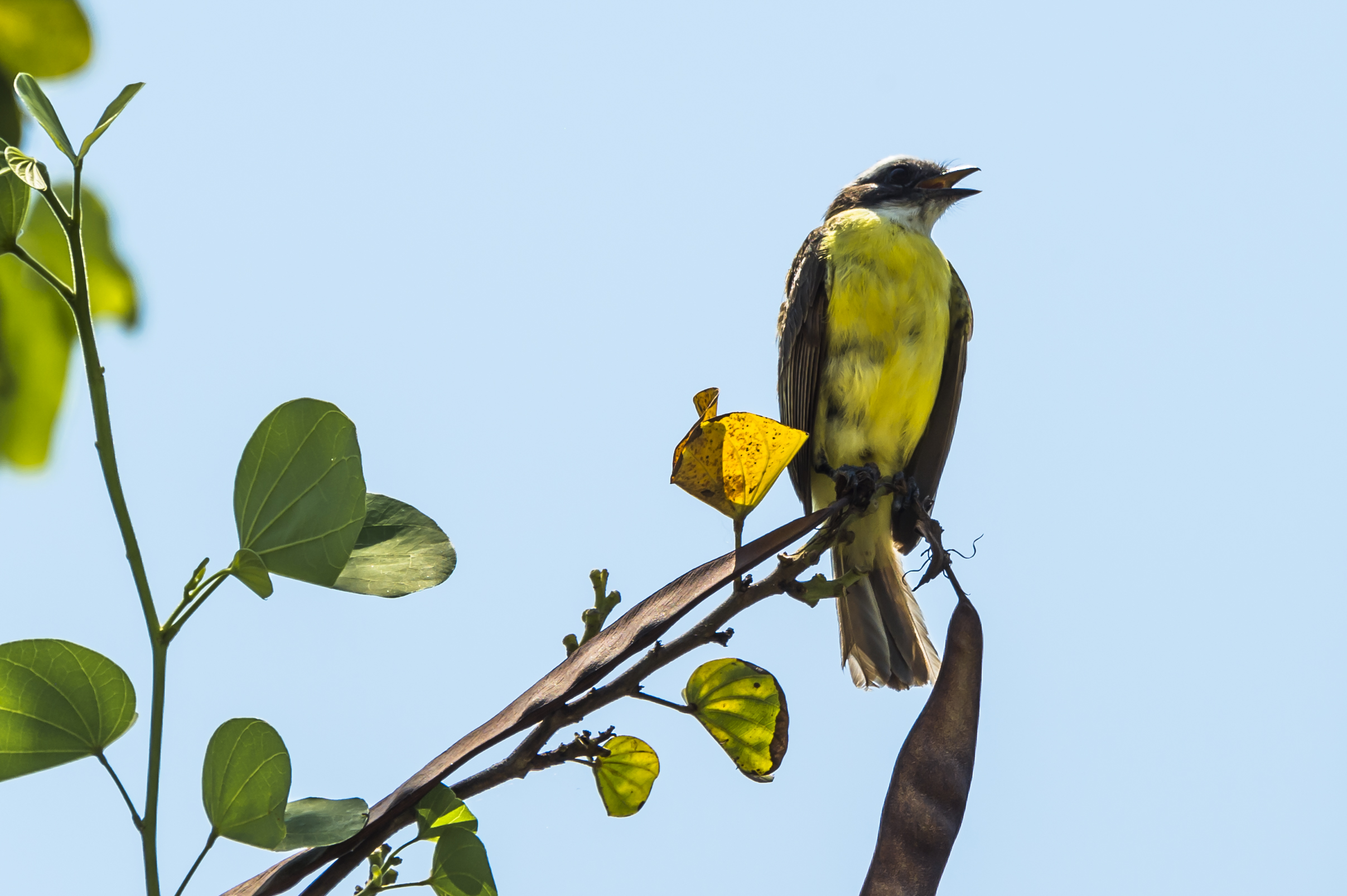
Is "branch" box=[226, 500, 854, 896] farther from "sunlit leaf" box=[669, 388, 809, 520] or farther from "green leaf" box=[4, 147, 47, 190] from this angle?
"green leaf" box=[4, 147, 47, 190]

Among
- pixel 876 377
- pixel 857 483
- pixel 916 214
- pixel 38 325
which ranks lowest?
pixel 38 325

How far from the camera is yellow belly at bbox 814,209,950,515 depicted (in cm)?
353

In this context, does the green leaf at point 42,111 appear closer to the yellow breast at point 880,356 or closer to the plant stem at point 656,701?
the plant stem at point 656,701

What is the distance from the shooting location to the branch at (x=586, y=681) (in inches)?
41.4

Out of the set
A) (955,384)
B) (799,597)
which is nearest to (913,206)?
(955,384)

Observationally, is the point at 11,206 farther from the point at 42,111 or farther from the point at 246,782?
the point at 246,782

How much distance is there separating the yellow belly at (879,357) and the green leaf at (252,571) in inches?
107

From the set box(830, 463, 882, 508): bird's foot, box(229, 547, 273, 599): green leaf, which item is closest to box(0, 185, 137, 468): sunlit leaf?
box(229, 547, 273, 599): green leaf

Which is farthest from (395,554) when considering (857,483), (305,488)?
(857,483)

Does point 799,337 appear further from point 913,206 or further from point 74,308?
point 74,308

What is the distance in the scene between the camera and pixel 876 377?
3.51m

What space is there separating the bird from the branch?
1.84m

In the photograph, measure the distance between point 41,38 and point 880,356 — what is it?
2796mm

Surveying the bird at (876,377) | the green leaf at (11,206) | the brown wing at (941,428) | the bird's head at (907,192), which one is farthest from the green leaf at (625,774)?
the bird's head at (907,192)
